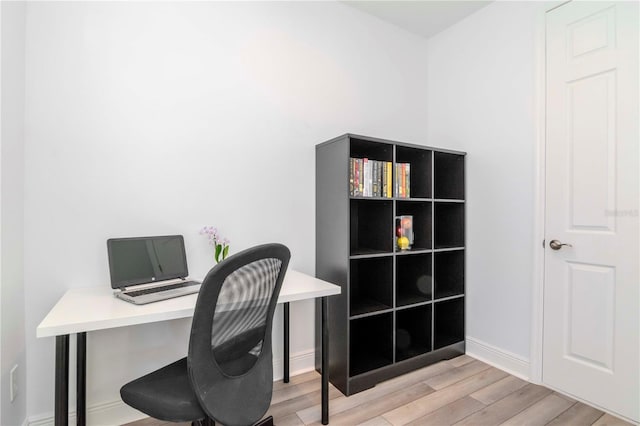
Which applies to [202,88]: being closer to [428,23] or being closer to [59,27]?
[59,27]

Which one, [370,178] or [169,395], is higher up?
[370,178]

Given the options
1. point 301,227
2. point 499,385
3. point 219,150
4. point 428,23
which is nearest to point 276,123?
point 219,150

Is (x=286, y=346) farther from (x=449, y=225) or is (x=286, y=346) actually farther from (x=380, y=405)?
(x=449, y=225)

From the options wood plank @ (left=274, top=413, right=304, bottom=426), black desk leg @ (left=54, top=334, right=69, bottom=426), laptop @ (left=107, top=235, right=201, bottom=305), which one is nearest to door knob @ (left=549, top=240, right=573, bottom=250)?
wood plank @ (left=274, top=413, right=304, bottom=426)

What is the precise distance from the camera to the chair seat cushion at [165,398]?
3.52 feet

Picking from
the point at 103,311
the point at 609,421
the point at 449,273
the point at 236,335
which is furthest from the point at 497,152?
the point at 103,311

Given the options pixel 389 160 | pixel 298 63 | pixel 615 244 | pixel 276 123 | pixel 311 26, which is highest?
pixel 311 26

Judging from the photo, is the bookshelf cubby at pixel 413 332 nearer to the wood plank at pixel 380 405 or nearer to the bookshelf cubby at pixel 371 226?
the wood plank at pixel 380 405

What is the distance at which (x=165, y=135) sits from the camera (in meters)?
1.82

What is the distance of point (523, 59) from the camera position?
222cm

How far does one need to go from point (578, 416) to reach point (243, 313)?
78.2 inches

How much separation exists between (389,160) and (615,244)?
4.53 feet

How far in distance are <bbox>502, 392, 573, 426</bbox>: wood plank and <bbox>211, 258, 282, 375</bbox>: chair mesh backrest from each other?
1469 mm

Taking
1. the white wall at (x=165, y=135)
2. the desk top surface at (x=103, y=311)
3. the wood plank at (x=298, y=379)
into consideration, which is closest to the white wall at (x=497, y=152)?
the white wall at (x=165, y=135)
